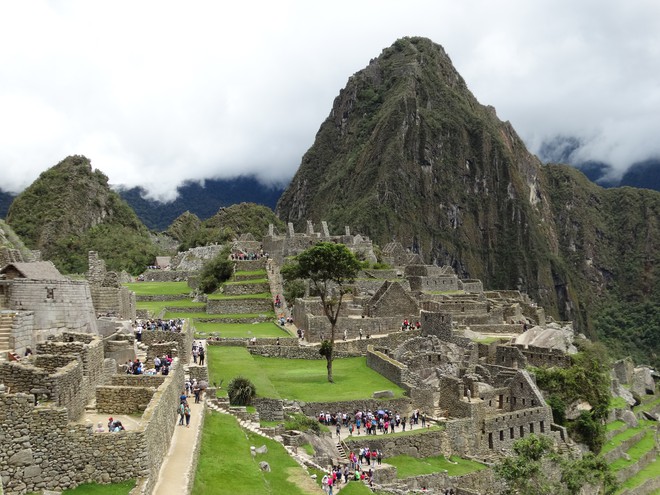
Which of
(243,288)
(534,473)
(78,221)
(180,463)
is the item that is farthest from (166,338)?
(78,221)

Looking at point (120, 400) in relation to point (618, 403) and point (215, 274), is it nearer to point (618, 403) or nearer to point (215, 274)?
point (215, 274)

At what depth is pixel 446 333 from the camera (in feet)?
140

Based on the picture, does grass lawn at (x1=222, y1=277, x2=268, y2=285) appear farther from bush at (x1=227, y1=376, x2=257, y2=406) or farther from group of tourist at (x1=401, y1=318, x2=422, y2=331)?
bush at (x1=227, y1=376, x2=257, y2=406)

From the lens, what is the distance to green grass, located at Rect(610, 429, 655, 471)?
139 ft

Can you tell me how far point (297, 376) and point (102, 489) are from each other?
23.7 meters

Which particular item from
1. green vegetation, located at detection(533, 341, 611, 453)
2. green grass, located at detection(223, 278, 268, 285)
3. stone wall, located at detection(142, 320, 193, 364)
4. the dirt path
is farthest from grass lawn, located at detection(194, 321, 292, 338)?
the dirt path

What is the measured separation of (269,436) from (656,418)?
44.0 meters

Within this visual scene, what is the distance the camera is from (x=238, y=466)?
1800cm

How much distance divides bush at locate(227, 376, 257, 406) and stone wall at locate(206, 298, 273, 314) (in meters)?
23.0

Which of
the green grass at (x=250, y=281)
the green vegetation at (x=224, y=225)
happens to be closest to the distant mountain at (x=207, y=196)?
the green vegetation at (x=224, y=225)

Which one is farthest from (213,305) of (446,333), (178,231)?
(178,231)

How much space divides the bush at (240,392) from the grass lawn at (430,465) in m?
6.22

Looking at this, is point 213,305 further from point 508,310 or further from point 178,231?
point 178,231

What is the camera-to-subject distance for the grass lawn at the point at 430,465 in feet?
90.8
